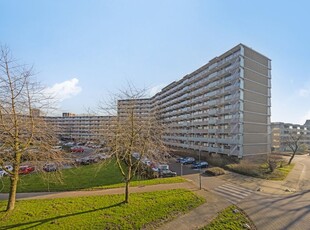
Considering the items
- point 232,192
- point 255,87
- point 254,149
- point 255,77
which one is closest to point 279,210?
point 232,192

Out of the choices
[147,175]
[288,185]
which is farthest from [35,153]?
[288,185]

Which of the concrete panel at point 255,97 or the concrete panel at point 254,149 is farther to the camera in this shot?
the concrete panel at point 255,97

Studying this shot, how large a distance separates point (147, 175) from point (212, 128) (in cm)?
2743

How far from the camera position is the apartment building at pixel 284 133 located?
79.6 meters

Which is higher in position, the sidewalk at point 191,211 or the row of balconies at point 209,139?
the row of balconies at point 209,139

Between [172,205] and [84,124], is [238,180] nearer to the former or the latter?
[172,205]

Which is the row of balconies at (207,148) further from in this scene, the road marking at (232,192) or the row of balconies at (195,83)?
the road marking at (232,192)

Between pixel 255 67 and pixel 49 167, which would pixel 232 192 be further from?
pixel 255 67

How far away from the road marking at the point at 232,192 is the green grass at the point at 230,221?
2.82 meters

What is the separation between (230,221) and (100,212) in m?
8.83

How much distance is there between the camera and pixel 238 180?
1033 inches

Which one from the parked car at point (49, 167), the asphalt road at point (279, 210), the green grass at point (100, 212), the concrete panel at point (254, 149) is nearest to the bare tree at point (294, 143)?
the concrete panel at point (254, 149)

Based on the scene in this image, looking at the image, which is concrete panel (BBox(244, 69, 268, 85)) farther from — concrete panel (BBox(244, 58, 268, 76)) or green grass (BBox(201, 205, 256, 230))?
green grass (BBox(201, 205, 256, 230))

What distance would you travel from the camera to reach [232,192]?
2066 centimetres
